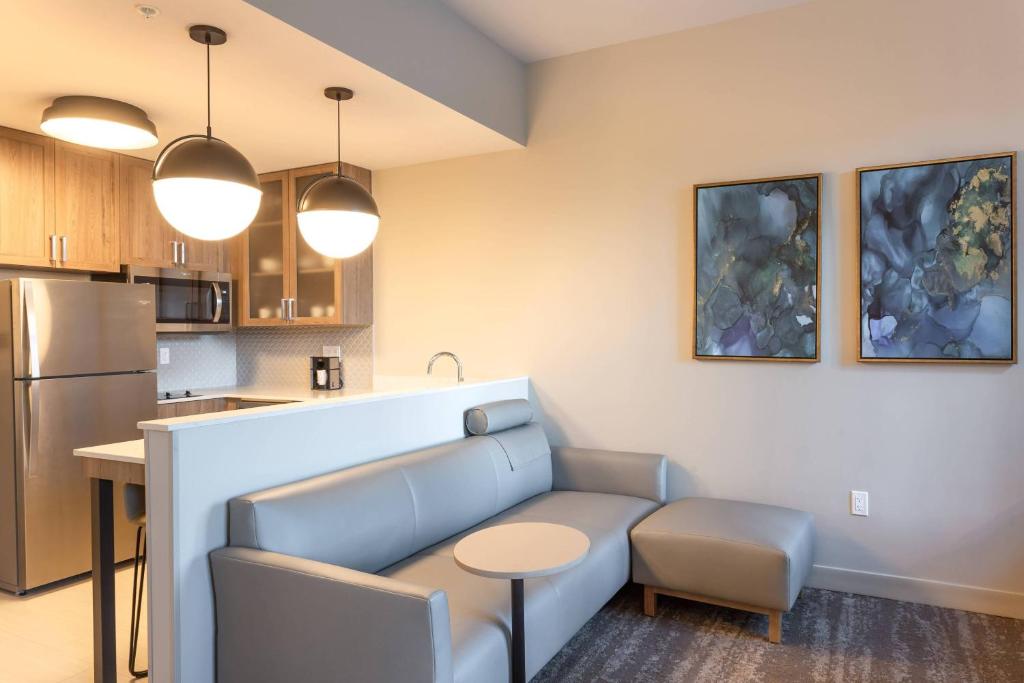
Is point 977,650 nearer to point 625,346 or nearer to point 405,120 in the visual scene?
point 625,346

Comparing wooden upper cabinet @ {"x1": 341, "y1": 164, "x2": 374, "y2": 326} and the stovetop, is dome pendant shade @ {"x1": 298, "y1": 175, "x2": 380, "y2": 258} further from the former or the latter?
the stovetop

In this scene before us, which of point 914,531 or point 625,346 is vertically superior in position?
point 625,346

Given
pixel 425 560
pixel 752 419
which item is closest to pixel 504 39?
pixel 752 419

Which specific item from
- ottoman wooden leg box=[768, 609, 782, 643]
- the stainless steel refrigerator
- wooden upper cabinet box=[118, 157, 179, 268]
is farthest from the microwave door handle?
ottoman wooden leg box=[768, 609, 782, 643]

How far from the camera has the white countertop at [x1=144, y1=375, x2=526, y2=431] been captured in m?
2.18

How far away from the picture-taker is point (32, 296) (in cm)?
334

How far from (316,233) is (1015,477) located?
3.23 metres

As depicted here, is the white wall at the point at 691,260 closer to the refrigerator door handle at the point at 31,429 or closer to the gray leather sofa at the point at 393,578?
the gray leather sofa at the point at 393,578

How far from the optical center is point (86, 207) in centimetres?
390

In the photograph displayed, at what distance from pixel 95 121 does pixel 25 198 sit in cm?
92

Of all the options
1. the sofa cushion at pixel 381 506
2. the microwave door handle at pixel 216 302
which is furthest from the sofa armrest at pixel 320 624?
the microwave door handle at pixel 216 302

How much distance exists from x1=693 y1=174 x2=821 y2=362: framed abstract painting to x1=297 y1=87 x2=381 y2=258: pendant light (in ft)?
5.74

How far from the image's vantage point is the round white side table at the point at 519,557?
1935 mm

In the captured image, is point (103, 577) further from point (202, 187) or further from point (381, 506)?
point (202, 187)
